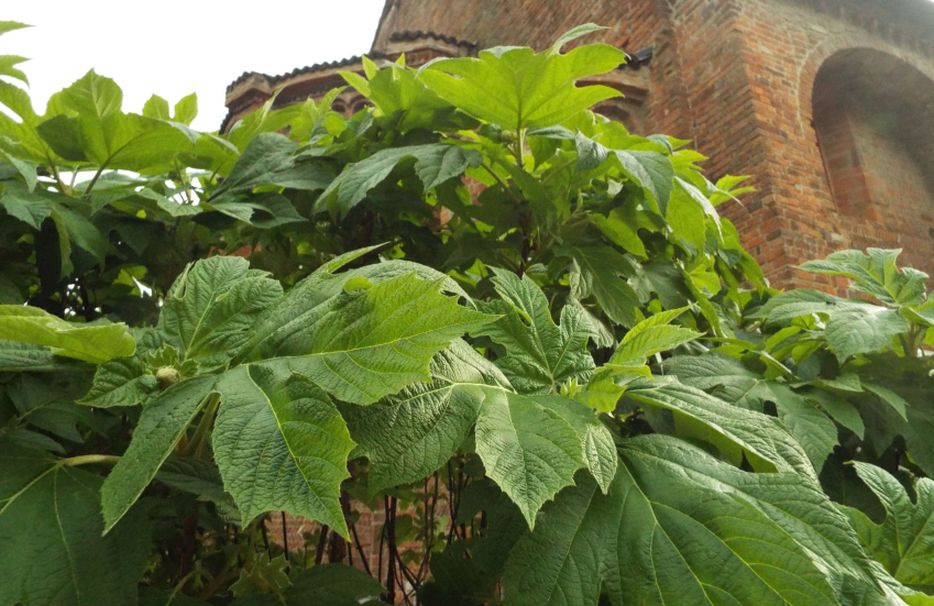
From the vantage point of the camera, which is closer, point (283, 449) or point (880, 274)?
point (283, 449)

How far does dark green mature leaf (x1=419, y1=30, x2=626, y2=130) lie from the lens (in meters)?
1.15

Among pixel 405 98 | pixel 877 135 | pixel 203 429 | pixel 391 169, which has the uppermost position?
pixel 405 98

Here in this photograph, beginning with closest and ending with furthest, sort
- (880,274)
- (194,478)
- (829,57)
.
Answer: (194,478), (880,274), (829,57)

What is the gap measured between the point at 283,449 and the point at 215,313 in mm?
242

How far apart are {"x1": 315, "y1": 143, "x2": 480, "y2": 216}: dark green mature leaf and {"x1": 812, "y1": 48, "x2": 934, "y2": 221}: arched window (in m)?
7.47

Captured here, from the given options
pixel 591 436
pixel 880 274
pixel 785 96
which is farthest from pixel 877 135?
pixel 591 436

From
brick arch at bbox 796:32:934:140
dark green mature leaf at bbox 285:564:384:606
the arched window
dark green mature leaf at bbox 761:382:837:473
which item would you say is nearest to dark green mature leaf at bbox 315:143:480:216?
dark green mature leaf at bbox 285:564:384:606

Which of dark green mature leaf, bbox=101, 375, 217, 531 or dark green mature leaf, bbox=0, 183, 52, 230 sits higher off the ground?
dark green mature leaf, bbox=0, 183, 52, 230

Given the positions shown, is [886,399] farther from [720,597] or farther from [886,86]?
[886,86]

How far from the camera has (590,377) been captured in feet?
2.71

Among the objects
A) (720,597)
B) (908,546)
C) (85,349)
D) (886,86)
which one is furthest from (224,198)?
(886,86)

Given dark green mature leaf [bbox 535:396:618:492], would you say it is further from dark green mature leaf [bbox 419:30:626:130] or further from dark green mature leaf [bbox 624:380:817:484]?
dark green mature leaf [bbox 419:30:626:130]

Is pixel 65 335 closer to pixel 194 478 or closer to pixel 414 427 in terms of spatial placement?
pixel 194 478

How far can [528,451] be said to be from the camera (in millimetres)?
649
